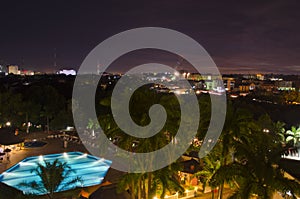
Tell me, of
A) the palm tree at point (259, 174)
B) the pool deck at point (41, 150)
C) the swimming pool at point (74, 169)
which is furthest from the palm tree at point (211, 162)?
the pool deck at point (41, 150)

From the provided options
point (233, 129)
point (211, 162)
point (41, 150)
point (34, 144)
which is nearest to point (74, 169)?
point (41, 150)

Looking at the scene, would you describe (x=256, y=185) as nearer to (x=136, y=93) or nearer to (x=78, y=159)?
(x=136, y=93)

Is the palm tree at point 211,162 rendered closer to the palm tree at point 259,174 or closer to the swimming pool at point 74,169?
the palm tree at point 259,174

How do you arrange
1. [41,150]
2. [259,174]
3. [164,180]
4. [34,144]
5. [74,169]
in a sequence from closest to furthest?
[259,174], [164,180], [74,169], [41,150], [34,144]

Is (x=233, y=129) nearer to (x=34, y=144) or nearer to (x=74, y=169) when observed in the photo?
(x=74, y=169)

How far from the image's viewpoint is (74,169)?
18281 mm

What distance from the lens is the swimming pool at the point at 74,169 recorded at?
16.0 m

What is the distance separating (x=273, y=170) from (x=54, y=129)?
22029 mm

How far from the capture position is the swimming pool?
16000mm

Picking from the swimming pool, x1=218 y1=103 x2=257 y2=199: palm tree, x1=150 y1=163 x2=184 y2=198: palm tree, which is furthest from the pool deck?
x1=218 y1=103 x2=257 y2=199: palm tree

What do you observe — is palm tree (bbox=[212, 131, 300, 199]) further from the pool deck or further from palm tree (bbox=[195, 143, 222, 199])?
the pool deck

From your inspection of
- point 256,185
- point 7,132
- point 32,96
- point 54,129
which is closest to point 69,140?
point 54,129

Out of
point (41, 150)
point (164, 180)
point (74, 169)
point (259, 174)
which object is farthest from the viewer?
point (41, 150)

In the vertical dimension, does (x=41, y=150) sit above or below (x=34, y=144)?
below
